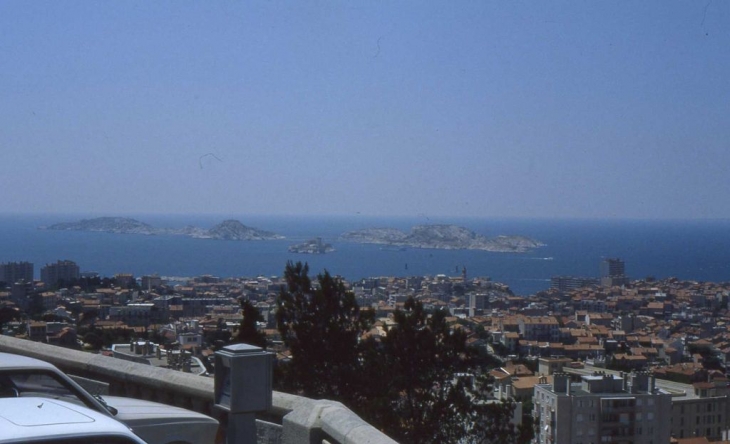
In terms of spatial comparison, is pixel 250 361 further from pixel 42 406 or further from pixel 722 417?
pixel 722 417

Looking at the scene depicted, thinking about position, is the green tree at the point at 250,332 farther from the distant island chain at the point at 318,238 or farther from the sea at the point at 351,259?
the distant island chain at the point at 318,238

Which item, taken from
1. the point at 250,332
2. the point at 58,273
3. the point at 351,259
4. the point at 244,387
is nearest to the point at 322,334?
the point at 250,332

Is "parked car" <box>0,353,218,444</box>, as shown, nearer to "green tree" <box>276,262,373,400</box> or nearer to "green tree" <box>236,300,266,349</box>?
"green tree" <box>276,262,373,400</box>

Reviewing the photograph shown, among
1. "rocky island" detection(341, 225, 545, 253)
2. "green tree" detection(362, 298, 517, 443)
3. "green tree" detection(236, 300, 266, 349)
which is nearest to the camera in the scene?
"green tree" detection(362, 298, 517, 443)

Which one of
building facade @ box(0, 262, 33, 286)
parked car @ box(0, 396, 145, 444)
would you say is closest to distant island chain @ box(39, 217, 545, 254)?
building facade @ box(0, 262, 33, 286)

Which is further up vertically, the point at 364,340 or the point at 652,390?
the point at 364,340

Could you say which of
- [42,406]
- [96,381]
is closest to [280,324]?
[96,381]

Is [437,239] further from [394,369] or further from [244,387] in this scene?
[244,387]

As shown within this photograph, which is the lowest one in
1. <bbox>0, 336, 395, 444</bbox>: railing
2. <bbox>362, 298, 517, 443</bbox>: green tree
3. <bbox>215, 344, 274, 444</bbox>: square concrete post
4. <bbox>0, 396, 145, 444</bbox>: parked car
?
<bbox>362, 298, 517, 443</bbox>: green tree
